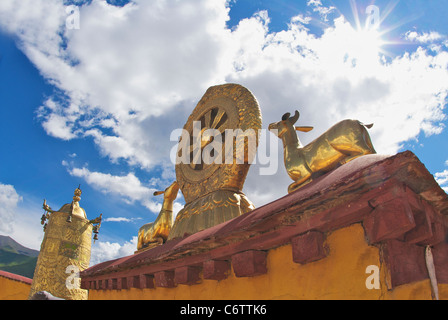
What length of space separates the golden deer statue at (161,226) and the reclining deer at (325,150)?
3.68 meters

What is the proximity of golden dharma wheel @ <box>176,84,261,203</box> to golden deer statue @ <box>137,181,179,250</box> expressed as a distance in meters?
0.78

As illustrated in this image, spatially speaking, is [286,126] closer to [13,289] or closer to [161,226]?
[161,226]

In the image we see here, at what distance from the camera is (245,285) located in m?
2.88

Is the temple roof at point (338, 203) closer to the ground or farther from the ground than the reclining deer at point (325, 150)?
closer to the ground

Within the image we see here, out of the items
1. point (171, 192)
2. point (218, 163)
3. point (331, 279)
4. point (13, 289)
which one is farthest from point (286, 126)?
point (13, 289)

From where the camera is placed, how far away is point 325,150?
382 centimetres

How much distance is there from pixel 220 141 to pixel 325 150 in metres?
2.58

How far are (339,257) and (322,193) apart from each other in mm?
546

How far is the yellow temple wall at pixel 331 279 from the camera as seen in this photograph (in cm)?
196
